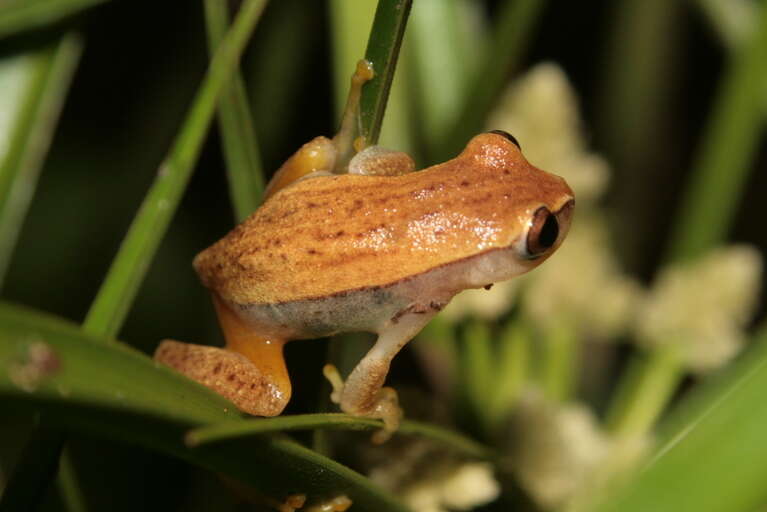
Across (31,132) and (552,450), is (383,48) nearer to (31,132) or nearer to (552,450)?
(31,132)

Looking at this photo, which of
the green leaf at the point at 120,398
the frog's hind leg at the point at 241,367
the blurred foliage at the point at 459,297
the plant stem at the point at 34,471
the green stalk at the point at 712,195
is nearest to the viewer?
the green leaf at the point at 120,398

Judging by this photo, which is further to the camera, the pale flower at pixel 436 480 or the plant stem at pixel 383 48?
the pale flower at pixel 436 480

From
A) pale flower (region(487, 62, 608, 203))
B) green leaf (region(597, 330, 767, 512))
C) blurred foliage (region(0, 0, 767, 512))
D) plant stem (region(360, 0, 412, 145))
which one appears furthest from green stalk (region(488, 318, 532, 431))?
plant stem (region(360, 0, 412, 145))

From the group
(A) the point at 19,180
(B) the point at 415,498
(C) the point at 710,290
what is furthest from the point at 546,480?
(A) the point at 19,180

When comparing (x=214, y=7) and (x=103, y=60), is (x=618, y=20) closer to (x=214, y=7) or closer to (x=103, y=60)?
(x=103, y=60)

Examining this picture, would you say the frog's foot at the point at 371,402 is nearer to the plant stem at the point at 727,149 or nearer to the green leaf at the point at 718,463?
the green leaf at the point at 718,463

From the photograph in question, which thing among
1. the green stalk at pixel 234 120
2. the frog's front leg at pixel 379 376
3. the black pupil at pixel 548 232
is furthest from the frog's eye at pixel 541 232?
the green stalk at pixel 234 120
